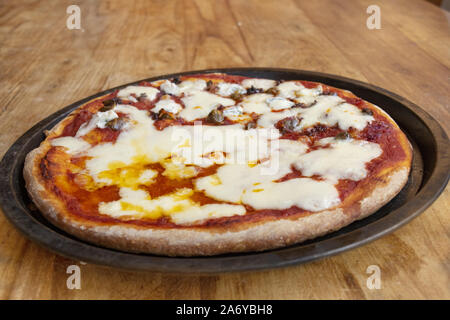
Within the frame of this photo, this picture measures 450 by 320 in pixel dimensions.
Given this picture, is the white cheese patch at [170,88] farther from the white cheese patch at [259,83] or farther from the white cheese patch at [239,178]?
the white cheese patch at [239,178]

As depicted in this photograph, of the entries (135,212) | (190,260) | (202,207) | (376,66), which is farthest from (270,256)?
(376,66)

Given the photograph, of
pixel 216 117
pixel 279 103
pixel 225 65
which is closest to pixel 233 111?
pixel 216 117

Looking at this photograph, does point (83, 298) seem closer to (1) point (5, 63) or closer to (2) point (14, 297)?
(2) point (14, 297)

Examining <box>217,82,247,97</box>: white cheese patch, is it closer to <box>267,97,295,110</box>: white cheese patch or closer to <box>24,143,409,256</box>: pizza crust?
<box>267,97,295,110</box>: white cheese patch

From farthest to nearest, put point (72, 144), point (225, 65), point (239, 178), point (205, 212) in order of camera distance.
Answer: point (225, 65)
point (72, 144)
point (239, 178)
point (205, 212)

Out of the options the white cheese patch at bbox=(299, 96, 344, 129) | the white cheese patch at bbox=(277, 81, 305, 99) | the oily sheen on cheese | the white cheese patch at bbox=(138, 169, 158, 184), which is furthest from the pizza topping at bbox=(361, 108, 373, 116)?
the white cheese patch at bbox=(138, 169, 158, 184)

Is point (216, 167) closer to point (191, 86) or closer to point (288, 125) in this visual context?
point (288, 125)

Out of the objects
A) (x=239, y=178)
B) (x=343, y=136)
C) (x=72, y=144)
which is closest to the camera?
(x=239, y=178)
